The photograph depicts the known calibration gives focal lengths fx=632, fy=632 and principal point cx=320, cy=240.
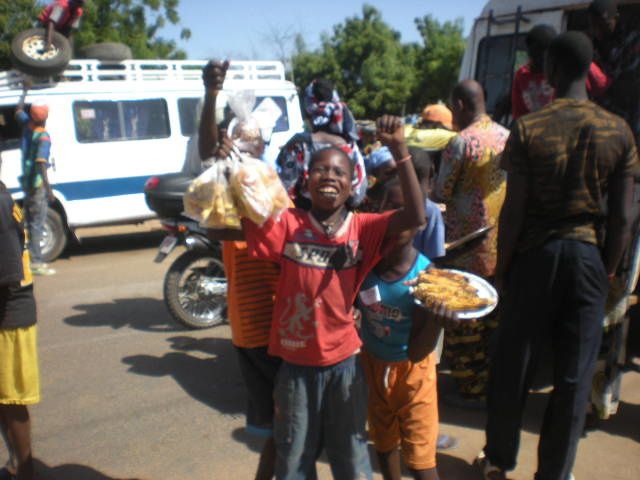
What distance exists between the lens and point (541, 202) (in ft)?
8.95

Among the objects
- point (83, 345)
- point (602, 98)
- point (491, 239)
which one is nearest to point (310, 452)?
point (491, 239)

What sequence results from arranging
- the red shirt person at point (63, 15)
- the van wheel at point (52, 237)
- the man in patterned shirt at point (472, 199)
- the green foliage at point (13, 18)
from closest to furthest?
the man in patterned shirt at point (472, 199) → the van wheel at point (52, 237) → the red shirt person at point (63, 15) → the green foliage at point (13, 18)

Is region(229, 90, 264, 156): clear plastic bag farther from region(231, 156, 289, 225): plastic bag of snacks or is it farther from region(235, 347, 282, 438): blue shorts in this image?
region(235, 347, 282, 438): blue shorts

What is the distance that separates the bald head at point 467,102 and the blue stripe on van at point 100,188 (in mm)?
6149

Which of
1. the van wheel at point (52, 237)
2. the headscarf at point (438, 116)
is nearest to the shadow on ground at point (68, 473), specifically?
the headscarf at point (438, 116)

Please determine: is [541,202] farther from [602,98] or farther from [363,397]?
[602,98]

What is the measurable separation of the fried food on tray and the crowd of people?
0.05 meters

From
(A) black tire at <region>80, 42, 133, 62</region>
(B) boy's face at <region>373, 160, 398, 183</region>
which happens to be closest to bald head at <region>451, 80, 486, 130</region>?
(B) boy's face at <region>373, 160, 398, 183</region>

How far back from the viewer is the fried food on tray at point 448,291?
7.34 ft

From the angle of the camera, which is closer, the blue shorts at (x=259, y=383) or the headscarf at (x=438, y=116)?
the blue shorts at (x=259, y=383)

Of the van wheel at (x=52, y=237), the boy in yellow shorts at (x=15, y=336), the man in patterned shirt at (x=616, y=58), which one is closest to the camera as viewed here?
the boy in yellow shorts at (x=15, y=336)

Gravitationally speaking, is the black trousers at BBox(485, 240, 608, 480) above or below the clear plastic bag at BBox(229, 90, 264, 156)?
below

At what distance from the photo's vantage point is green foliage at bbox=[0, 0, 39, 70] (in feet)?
54.6

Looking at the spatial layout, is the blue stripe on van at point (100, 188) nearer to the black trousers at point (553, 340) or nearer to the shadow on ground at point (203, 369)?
the shadow on ground at point (203, 369)
